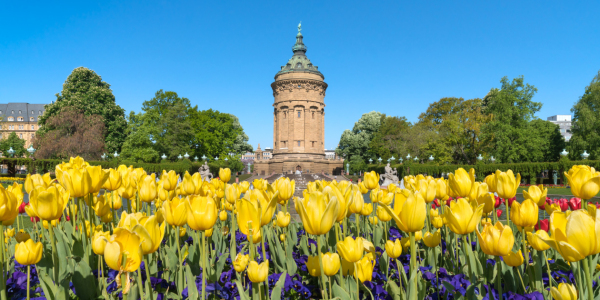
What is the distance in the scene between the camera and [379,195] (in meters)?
3.20

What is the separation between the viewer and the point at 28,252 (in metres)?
1.80

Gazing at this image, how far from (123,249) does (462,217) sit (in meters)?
1.65

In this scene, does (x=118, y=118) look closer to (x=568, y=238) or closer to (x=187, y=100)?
(x=187, y=100)

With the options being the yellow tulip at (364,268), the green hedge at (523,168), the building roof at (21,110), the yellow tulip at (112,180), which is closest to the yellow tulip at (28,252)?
the yellow tulip at (112,180)

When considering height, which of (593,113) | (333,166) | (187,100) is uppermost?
(187,100)

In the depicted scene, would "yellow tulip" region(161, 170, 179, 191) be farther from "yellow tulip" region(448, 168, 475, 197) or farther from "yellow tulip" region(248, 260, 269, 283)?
"yellow tulip" region(448, 168, 475, 197)

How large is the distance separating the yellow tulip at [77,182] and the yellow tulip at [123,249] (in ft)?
3.16

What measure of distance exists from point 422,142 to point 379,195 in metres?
38.2

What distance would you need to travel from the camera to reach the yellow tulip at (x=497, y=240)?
5.04 feet

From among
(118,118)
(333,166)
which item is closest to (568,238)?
(118,118)

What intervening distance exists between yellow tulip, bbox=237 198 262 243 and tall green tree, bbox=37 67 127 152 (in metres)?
39.1

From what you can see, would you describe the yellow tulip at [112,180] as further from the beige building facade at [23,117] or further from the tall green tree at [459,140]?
the beige building facade at [23,117]

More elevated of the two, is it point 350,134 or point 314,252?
point 350,134

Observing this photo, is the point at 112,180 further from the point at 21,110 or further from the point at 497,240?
the point at 21,110
